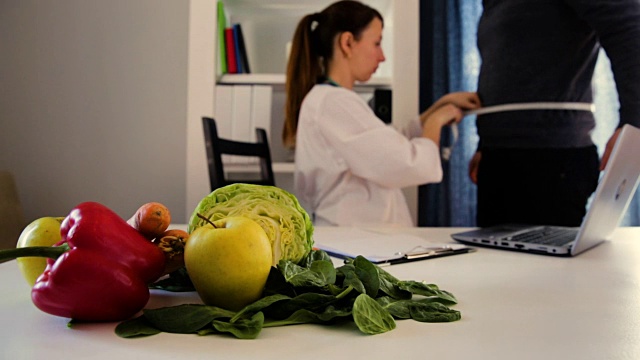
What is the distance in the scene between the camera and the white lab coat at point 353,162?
69.1 inches

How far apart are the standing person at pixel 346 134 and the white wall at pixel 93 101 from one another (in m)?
0.64

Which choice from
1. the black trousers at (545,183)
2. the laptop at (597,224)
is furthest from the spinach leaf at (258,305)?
the black trousers at (545,183)

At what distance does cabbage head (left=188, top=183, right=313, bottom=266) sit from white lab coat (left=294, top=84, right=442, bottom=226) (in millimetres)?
1135

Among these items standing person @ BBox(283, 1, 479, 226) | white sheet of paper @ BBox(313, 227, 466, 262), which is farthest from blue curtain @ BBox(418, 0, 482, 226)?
white sheet of paper @ BBox(313, 227, 466, 262)

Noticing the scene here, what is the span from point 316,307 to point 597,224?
693 millimetres

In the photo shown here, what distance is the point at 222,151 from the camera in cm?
186

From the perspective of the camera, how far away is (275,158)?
2.51 meters

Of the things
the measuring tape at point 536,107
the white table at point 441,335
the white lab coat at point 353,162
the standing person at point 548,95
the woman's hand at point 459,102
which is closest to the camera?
the white table at point 441,335

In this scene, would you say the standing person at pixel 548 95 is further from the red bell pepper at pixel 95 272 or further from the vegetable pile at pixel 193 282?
the red bell pepper at pixel 95 272

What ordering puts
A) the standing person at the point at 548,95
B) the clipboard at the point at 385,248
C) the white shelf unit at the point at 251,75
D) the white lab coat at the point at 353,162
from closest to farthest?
1. the clipboard at the point at 385,248
2. the white lab coat at the point at 353,162
3. the standing person at the point at 548,95
4. the white shelf unit at the point at 251,75

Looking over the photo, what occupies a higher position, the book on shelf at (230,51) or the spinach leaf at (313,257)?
the book on shelf at (230,51)

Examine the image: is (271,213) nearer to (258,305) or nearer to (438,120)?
(258,305)

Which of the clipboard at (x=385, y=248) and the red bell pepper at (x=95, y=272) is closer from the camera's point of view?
the red bell pepper at (x=95, y=272)

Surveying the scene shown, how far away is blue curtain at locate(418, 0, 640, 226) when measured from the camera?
7.89ft
